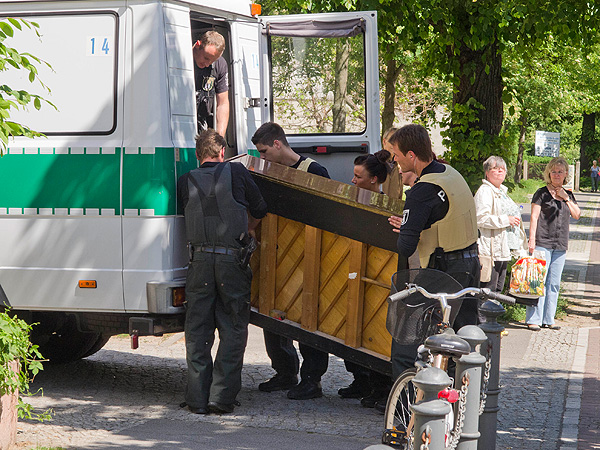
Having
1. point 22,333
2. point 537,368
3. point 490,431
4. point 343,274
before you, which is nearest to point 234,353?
point 343,274

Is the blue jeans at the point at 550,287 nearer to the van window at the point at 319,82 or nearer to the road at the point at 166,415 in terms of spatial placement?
the road at the point at 166,415

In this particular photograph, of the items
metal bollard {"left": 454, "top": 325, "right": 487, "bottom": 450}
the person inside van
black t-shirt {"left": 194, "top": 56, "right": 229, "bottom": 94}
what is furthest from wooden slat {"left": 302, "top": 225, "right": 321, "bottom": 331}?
metal bollard {"left": 454, "top": 325, "right": 487, "bottom": 450}

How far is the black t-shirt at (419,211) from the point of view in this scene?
5.08 meters

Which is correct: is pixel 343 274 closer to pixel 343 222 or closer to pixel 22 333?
pixel 343 222

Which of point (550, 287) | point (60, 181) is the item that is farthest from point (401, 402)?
point (550, 287)

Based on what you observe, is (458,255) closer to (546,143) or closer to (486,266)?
(486,266)

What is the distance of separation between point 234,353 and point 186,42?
89.3 inches

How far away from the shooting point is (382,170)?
6.62 meters

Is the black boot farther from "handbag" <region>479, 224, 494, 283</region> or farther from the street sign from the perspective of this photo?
the street sign

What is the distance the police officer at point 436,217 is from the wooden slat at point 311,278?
936 mm

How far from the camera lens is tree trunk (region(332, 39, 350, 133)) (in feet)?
25.2

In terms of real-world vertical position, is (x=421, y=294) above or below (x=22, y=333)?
above

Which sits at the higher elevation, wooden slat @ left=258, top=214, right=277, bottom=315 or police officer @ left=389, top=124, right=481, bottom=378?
police officer @ left=389, top=124, right=481, bottom=378

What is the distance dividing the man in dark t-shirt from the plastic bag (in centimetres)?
363
